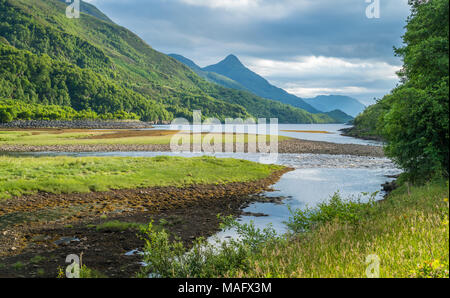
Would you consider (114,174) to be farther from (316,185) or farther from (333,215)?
(333,215)

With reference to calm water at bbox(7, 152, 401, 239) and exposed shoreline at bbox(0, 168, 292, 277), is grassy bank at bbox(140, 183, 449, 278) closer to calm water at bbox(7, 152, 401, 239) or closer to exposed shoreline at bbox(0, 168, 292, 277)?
exposed shoreline at bbox(0, 168, 292, 277)

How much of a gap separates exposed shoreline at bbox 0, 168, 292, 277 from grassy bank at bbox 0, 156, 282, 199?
175 cm

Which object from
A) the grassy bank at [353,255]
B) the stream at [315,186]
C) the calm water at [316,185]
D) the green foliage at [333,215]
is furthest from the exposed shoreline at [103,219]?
the green foliage at [333,215]

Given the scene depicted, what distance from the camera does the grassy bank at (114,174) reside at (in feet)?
90.1

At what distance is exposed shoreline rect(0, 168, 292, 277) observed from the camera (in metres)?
13.5

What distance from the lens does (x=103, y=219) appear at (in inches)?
816

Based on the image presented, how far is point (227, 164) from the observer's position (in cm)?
4650

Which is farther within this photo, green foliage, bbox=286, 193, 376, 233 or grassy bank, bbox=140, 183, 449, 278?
green foliage, bbox=286, 193, 376, 233

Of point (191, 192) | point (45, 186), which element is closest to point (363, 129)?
point (191, 192)

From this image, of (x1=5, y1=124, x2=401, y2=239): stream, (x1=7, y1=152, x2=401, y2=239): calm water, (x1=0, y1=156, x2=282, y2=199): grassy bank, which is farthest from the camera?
(x1=0, y1=156, x2=282, y2=199): grassy bank

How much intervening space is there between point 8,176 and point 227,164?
93.7 feet

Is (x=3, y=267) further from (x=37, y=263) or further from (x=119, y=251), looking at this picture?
(x=119, y=251)

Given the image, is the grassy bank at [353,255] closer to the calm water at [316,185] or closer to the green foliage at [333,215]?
the green foliage at [333,215]

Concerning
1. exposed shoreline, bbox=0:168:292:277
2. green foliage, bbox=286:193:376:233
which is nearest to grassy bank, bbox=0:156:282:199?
exposed shoreline, bbox=0:168:292:277
